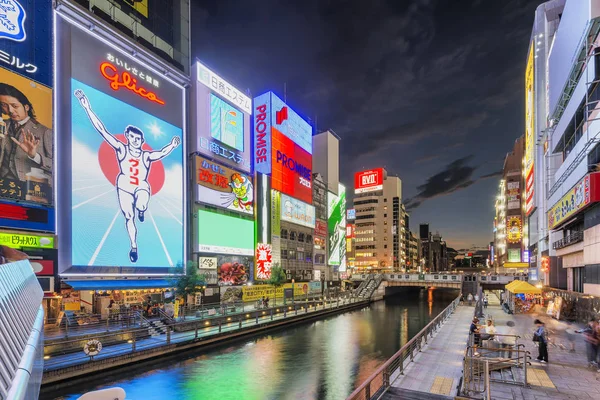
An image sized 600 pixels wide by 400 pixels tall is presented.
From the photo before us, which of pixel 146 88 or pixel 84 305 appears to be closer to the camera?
pixel 84 305

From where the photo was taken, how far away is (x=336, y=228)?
297 ft

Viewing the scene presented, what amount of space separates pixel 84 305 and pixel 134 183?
12.1 meters

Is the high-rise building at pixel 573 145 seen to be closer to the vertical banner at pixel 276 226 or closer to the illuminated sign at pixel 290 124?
the vertical banner at pixel 276 226

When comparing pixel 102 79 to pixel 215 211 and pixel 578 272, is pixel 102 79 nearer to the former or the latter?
pixel 215 211

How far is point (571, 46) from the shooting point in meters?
30.7

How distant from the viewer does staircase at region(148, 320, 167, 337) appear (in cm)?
2544

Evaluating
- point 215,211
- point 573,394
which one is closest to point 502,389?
point 573,394

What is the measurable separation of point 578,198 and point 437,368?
16.7 metres

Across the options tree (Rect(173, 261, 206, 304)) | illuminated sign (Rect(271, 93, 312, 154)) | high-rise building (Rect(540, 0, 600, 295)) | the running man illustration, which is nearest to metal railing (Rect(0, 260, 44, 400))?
high-rise building (Rect(540, 0, 600, 295))

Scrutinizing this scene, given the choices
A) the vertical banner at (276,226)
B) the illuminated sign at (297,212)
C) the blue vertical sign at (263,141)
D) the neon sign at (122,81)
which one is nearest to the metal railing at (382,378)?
the neon sign at (122,81)

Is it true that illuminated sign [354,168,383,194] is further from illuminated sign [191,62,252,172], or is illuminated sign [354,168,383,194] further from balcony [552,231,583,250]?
balcony [552,231,583,250]

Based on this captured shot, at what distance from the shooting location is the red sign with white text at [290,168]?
63281mm

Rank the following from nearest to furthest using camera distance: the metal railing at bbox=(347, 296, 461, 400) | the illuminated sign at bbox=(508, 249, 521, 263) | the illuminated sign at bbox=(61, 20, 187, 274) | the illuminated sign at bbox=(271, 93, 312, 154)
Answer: the metal railing at bbox=(347, 296, 461, 400)
the illuminated sign at bbox=(61, 20, 187, 274)
the illuminated sign at bbox=(271, 93, 312, 154)
the illuminated sign at bbox=(508, 249, 521, 263)

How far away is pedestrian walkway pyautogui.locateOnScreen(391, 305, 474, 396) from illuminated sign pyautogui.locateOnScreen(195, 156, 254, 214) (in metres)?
33.7
